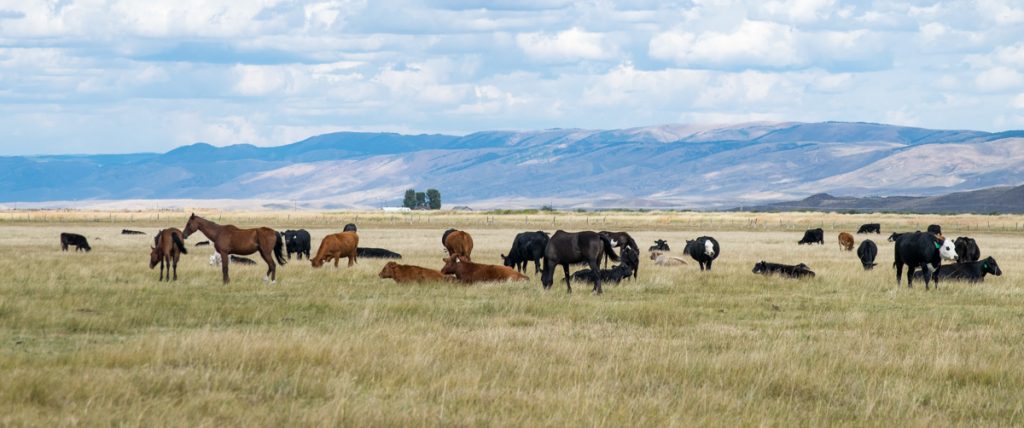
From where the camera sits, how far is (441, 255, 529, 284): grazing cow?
22.6m

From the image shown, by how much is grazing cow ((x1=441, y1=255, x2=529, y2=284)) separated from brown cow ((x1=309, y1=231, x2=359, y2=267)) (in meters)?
5.00

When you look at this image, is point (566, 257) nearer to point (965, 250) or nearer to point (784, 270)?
point (784, 270)

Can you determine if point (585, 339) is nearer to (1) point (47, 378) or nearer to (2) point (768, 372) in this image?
(2) point (768, 372)

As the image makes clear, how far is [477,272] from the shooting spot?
894 inches

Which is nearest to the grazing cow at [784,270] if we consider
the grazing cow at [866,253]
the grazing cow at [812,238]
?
the grazing cow at [866,253]

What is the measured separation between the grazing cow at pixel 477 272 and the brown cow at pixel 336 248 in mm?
5001

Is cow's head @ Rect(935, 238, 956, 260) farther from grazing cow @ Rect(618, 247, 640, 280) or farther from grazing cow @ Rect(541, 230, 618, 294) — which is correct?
grazing cow @ Rect(541, 230, 618, 294)

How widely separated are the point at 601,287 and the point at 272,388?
1090 centimetres

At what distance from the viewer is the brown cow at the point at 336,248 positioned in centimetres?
2738

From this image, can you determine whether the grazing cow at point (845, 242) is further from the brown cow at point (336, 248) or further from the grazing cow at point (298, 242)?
the brown cow at point (336, 248)

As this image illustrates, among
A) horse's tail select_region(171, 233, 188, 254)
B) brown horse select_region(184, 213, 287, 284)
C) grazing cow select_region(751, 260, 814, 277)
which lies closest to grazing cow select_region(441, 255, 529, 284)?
brown horse select_region(184, 213, 287, 284)

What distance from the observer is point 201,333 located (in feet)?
47.1

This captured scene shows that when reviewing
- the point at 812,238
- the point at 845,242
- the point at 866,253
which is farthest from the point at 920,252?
the point at 812,238

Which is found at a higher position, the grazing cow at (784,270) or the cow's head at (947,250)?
the cow's head at (947,250)
